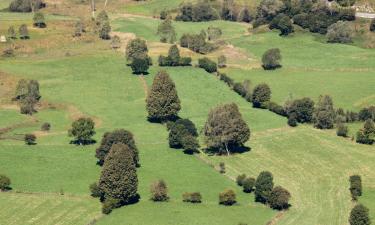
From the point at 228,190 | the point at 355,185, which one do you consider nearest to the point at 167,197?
the point at 228,190

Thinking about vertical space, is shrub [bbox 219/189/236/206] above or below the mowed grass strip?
above

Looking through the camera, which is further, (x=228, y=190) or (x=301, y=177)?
(x=301, y=177)

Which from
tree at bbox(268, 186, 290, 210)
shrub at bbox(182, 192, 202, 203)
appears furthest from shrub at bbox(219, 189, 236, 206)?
tree at bbox(268, 186, 290, 210)

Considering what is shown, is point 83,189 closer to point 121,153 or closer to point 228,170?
point 121,153

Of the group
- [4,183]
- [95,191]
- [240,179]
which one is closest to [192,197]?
[240,179]

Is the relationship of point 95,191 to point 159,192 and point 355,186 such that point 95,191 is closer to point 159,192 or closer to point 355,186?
point 159,192

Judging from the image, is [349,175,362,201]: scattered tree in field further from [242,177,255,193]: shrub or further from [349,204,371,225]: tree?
[242,177,255,193]: shrub
